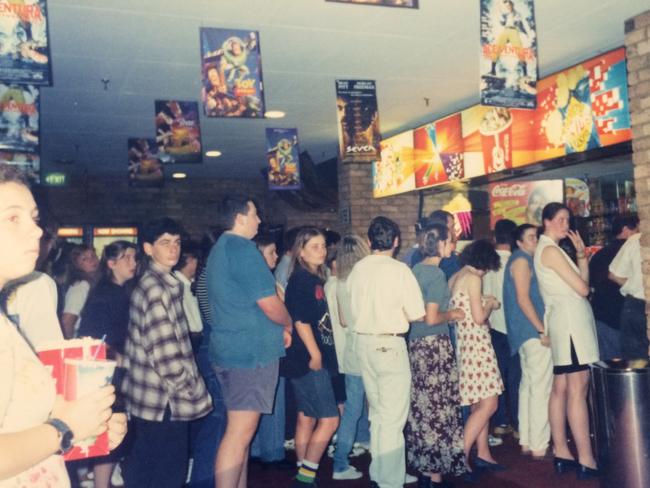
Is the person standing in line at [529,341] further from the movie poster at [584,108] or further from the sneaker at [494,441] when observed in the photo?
the movie poster at [584,108]

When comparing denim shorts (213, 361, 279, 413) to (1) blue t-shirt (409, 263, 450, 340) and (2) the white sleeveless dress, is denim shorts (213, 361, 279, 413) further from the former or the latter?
(2) the white sleeveless dress

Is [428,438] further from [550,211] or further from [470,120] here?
[470,120]

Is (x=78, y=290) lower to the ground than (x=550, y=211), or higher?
lower

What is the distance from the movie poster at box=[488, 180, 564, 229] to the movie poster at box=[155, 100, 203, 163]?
14.8 feet

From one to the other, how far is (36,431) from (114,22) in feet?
13.4

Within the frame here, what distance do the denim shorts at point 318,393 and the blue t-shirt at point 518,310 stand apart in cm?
143

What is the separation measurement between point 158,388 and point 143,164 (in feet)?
19.6

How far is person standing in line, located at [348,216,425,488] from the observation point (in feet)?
12.3

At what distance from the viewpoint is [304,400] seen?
404 cm

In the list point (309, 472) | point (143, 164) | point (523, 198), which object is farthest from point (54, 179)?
point (309, 472)

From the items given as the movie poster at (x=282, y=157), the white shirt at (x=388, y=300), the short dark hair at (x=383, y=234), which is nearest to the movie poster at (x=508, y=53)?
the short dark hair at (x=383, y=234)

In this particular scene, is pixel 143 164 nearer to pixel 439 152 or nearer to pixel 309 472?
pixel 439 152

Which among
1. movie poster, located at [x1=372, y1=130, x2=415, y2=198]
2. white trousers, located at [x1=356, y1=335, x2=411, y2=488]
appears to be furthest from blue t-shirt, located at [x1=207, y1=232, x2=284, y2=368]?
movie poster, located at [x1=372, y1=130, x2=415, y2=198]

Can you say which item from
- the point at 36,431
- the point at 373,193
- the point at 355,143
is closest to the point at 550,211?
the point at 355,143
